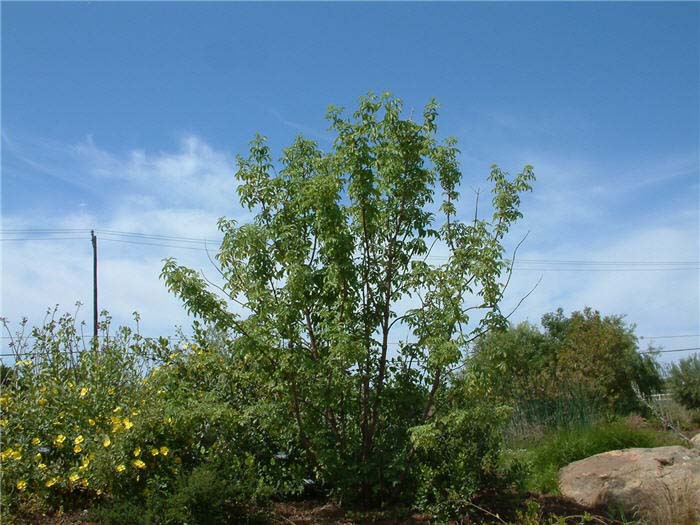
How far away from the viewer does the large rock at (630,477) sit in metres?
7.96

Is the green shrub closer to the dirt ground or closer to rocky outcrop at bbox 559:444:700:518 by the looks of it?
rocky outcrop at bbox 559:444:700:518

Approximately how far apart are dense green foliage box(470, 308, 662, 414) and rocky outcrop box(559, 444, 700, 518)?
2.84m

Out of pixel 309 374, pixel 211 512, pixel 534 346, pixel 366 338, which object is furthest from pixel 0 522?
pixel 534 346

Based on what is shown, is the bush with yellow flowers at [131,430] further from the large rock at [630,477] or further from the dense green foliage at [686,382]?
the dense green foliage at [686,382]

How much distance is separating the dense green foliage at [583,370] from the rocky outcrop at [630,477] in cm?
284

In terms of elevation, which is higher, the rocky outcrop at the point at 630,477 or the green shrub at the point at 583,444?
the green shrub at the point at 583,444

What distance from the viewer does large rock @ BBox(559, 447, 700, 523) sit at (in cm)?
796

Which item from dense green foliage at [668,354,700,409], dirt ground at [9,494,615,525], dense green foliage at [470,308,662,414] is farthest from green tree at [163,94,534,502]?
dense green foliage at [668,354,700,409]

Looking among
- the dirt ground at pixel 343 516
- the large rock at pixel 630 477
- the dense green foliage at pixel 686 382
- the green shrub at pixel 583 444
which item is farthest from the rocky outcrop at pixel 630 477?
the dense green foliage at pixel 686 382

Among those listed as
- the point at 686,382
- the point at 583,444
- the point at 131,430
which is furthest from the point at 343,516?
the point at 686,382

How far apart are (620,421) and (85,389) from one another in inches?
348

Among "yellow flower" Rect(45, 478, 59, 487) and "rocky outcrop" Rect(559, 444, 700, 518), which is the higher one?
"yellow flower" Rect(45, 478, 59, 487)

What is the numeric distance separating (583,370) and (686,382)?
402cm

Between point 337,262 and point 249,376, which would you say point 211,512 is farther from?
point 337,262
